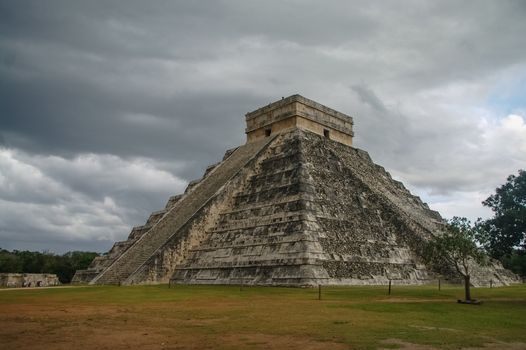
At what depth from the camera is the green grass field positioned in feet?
26.8

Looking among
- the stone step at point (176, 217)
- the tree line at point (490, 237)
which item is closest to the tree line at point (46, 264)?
the stone step at point (176, 217)

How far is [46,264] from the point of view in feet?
160

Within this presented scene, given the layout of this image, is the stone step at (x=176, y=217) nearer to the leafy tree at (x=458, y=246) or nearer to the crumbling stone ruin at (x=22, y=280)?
the crumbling stone ruin at (x=22, y=280)

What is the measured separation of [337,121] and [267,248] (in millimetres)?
13443

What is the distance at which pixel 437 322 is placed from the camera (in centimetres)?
1070

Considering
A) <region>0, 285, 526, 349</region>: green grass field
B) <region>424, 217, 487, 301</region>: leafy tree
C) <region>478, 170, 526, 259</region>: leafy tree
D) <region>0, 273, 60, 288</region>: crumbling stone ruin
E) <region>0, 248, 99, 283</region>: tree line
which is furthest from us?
<region>0, 248, 99, 283</region>: tree line

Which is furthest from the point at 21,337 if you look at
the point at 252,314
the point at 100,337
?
the point at 252,314

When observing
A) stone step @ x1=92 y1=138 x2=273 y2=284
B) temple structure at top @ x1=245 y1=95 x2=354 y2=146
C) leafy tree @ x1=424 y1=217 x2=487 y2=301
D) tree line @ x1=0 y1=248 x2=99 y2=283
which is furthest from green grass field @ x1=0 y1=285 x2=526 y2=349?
tree line @ x1=0 y1=248 x2=99 y2=283

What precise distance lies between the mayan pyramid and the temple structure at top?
0.08 meters

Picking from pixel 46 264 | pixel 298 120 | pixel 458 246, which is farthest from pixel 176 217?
pixel 46 264

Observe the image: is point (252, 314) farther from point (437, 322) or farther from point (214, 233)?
point (214, 233)

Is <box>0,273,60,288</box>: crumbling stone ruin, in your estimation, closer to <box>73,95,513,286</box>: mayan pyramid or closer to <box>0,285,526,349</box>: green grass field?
<box>73,95,513,286</box>: mayan pyramid

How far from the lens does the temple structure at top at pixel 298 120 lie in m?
28.2

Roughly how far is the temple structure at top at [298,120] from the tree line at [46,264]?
75.0 feet
